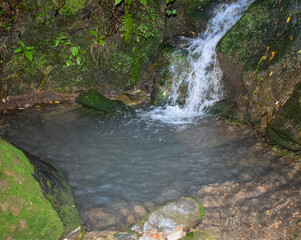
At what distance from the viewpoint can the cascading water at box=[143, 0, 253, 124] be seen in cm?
611

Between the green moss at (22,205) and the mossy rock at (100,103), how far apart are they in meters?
3.46

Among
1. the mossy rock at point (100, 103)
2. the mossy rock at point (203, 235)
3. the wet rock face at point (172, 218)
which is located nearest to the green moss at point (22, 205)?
the wet rock face at point (172, 218)

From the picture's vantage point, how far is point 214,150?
4594 millimetres

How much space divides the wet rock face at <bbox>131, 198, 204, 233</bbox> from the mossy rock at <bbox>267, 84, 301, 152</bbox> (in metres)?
2.31

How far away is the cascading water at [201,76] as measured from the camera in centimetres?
611

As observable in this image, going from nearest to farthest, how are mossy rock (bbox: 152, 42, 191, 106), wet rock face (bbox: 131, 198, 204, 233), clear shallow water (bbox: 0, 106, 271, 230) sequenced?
wet rock face (bbox: 131, 198, 204, 233), clear shallow water (bbox: 0, 106, 271, 230), mossy rock (bbox: 152, 42, 191, 106)

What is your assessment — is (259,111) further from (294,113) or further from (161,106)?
(161,106)

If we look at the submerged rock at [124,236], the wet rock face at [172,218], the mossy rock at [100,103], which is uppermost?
the mossy rock at [100,103]

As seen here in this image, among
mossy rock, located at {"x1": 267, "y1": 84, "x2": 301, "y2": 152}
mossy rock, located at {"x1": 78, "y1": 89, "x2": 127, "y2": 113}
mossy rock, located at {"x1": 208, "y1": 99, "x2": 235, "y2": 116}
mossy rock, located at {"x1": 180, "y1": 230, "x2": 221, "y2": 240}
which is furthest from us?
mossy rock, located at {"x1": 78, "y1": 89, "x2": 127, "y2": 113}

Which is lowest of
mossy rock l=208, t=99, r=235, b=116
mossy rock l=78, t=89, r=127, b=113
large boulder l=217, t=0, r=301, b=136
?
mossy rock l=78, t=89, r=127, b=113

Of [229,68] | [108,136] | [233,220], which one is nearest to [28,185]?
[233,220]

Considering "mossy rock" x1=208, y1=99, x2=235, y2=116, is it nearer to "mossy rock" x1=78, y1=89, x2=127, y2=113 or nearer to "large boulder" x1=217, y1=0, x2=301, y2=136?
"large boulder" x1=217, y1=0, x2=301, y2=136

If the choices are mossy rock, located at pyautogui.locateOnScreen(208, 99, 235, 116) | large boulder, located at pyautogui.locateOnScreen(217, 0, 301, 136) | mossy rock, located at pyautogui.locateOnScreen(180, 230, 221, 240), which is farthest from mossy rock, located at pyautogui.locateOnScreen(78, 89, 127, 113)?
mossy rock, located at pyautogui.locateOnScreen(180, 230, 221, 240)

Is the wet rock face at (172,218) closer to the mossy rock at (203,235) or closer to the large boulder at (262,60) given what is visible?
the mossy rock at (203,235)
